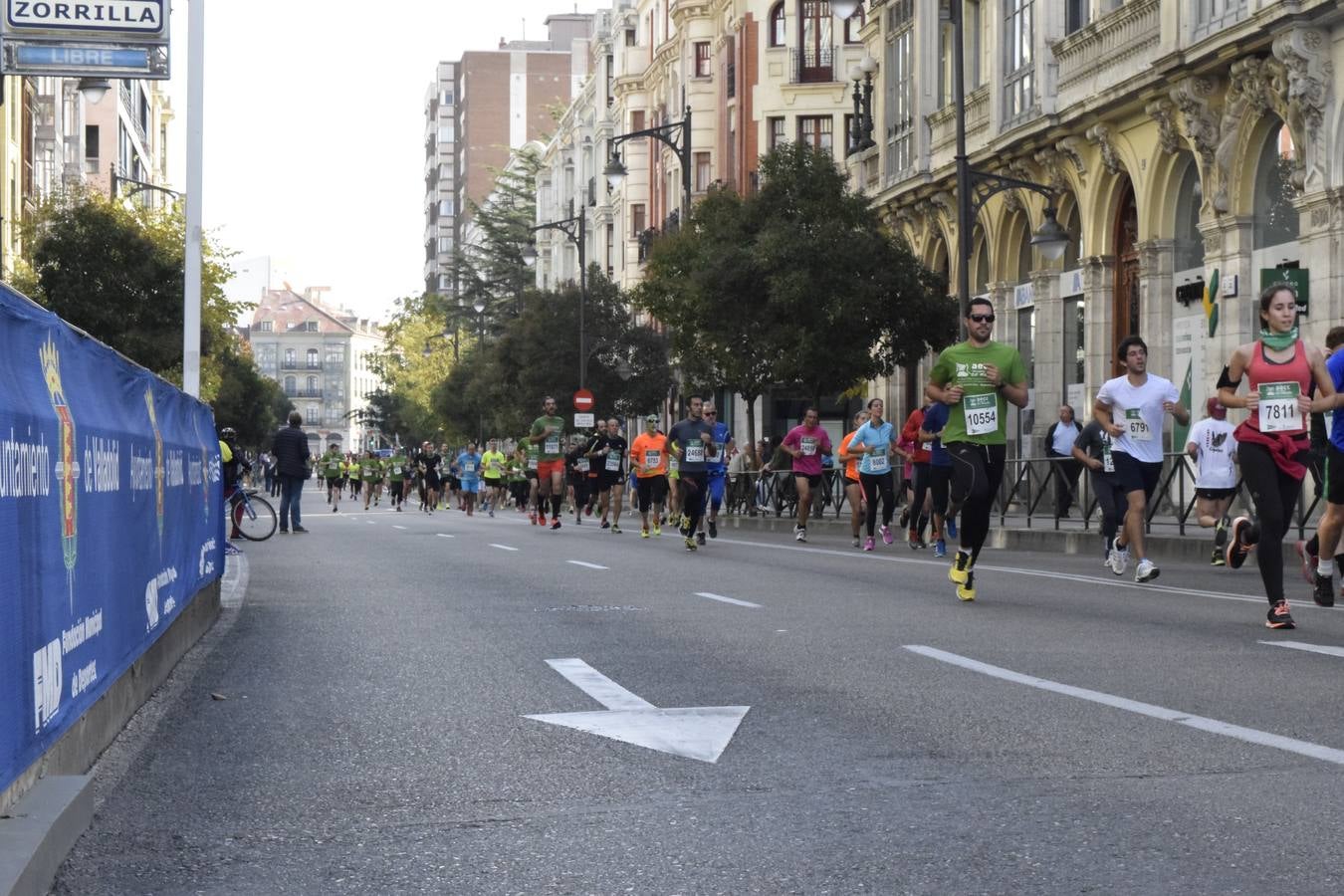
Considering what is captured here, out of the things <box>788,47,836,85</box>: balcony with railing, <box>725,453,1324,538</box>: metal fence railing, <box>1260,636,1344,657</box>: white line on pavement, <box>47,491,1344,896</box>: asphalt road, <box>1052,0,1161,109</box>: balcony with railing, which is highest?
<box>788,47,836,85</box>: balcony with railing

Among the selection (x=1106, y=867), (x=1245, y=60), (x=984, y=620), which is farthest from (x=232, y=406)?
(x=1106, y=867)

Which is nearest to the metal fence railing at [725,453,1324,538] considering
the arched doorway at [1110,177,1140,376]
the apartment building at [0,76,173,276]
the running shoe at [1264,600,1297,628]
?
the arched doorway at [1110,177,1140,376]

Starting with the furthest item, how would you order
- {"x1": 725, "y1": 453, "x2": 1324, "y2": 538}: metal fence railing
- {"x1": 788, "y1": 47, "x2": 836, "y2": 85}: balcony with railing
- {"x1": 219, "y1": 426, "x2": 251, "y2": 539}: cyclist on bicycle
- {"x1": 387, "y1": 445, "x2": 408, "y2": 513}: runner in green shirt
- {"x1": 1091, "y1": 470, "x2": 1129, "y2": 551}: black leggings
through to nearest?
{"x1": 387, "y1": 445, "x2": 408, "y2": 513}: runner in green shirt
{"x1": 788, "y1": 47, "x2": 836, "y2": 85}: balcony with railing
{"x1": 219, "y1": 426, "x2": 251, "y2": 539}: cyclist on bicycle
{"x1": 725, "y1": 453, "x2": 1324, "y2": 538}: metal fence railing
{"x1": 1091, "y1": 470, "x2": 1129, "y2": 551}: black leggings

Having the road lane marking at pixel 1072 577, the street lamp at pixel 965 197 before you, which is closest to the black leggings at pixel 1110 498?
the road lane marking at pixel 1072 577

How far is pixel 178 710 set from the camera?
8836mm

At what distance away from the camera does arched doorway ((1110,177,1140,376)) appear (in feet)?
107

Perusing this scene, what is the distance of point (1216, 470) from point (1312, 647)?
10445 millimetres

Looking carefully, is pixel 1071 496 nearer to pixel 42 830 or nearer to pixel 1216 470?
pixel 1216 470

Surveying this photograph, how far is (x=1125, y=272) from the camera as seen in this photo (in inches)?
1307

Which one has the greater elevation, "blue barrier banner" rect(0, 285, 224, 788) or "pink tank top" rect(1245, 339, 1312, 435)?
"pink tank top" rect(1245, 339, 1312, 435)

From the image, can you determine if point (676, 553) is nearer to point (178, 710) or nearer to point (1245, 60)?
point (1245, 60)

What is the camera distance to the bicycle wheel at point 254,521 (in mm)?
28659

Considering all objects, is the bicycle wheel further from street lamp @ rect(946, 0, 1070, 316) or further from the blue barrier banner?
the blue barrier banner

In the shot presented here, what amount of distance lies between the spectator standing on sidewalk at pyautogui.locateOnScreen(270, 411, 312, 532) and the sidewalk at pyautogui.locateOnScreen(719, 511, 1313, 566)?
7943 mm
